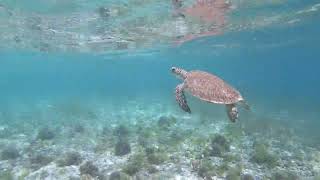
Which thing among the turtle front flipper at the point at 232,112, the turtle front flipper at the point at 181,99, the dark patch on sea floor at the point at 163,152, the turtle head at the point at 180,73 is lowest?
the dark patch on sea floor at the point at 163,152

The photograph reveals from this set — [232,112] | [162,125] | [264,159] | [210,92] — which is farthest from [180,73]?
[162,125]

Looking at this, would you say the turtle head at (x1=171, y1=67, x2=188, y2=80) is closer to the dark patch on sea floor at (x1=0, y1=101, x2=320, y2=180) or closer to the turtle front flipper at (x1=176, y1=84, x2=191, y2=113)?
the turtle front flipper at (x1=176, y1=84, x2=191, y2=113)

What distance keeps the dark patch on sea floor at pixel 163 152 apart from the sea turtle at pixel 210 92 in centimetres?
359

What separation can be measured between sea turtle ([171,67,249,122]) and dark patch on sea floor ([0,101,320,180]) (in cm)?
359

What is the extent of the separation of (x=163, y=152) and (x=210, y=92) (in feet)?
20.5

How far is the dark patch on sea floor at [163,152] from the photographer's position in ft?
43.7

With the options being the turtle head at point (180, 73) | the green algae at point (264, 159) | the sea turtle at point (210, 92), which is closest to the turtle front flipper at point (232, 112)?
the sea turtle at point (210, 92)

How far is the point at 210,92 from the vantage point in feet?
33.8

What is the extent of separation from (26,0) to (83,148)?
9167 millimetres

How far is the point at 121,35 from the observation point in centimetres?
3108

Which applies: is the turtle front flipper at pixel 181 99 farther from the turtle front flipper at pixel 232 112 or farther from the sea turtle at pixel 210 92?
the turtle front flipper at pixel 232 112

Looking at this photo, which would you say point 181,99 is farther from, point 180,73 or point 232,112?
point 180,73

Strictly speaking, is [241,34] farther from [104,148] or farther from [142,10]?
[104,148]

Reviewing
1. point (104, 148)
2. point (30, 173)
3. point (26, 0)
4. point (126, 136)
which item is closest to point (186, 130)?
point (126, 136)
